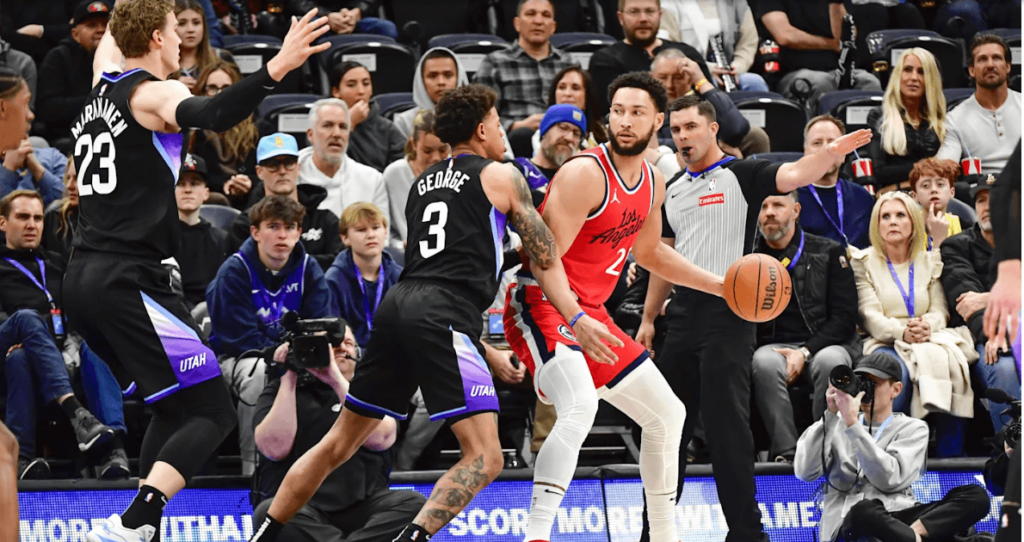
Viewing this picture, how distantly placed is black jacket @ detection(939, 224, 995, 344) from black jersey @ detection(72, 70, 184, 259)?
5.19m

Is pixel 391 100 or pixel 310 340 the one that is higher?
pixel 391 100

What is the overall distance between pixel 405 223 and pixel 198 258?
1622mm

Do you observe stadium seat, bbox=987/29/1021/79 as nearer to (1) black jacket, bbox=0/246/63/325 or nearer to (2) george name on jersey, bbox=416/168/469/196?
(2) george name on jersey, bbox=416/168/469/196

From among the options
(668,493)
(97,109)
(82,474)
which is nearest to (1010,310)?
(668,493)

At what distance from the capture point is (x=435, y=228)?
577 cm

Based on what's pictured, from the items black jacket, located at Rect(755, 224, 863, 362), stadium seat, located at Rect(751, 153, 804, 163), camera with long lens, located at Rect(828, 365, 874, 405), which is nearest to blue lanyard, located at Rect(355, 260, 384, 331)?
black jacket, located at Rect(755, 224, 863, 362)

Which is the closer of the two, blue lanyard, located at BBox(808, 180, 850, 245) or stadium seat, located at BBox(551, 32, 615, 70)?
blue lanyard, located at BBox(808, 180, 850, 245)

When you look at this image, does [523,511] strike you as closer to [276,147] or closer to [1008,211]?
[276,147]

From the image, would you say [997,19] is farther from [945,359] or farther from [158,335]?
[158,335]

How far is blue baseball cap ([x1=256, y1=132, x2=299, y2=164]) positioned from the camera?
28.2ft

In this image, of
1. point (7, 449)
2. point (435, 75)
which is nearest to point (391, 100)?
point (435, 75)

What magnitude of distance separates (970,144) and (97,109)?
713cm

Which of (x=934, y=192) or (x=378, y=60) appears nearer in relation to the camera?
(x=934, y=192)

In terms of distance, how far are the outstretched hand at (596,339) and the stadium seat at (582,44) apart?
213 inches
